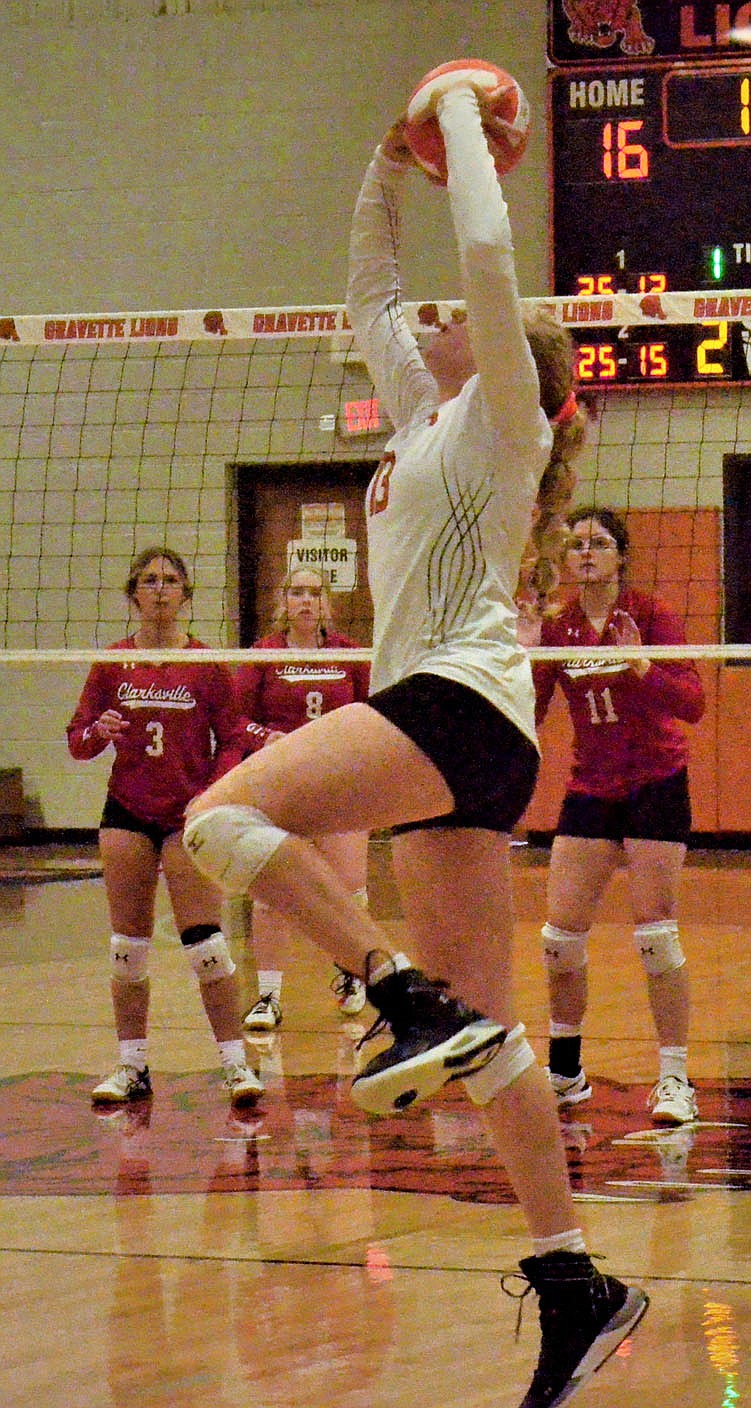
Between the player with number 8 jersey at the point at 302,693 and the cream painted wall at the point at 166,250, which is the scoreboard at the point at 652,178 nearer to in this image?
the cream painted wall at the point at 166,250

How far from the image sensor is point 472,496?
3.03 m

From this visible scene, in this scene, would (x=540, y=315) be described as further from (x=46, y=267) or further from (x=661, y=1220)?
(x=46, y=267)

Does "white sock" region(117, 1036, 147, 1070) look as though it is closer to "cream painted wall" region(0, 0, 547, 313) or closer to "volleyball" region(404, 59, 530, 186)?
"volleyball" region(404, 59, 530, 186)

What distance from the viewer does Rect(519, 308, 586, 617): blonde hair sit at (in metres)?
3.29

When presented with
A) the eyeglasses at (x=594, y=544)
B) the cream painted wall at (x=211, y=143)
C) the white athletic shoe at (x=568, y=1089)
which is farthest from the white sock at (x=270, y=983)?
the cream painted wall at (x=211, y=143)

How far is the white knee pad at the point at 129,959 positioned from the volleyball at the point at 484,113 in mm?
3097

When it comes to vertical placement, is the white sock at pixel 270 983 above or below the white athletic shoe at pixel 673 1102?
above

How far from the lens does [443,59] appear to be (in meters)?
12.6

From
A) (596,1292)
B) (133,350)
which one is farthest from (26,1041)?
(133,350)

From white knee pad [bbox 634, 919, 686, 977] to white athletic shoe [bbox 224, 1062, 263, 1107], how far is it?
3.96ft

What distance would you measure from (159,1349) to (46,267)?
423 inches

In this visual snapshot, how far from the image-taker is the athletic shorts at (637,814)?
5.39m

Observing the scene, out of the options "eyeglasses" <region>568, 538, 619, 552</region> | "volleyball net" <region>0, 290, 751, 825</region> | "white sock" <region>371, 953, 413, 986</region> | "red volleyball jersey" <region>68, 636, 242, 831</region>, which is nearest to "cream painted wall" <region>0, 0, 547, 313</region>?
"volleyball net" <region>0, 290, 751, 825</region>

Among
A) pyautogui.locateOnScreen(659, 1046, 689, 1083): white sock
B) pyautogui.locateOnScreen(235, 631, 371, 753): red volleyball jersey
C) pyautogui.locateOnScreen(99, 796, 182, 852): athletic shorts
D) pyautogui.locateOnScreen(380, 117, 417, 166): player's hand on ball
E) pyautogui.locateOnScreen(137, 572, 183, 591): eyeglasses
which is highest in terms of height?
pyautogui.locateOnScreen(380, 117, 417, 166): player's hand on ball
